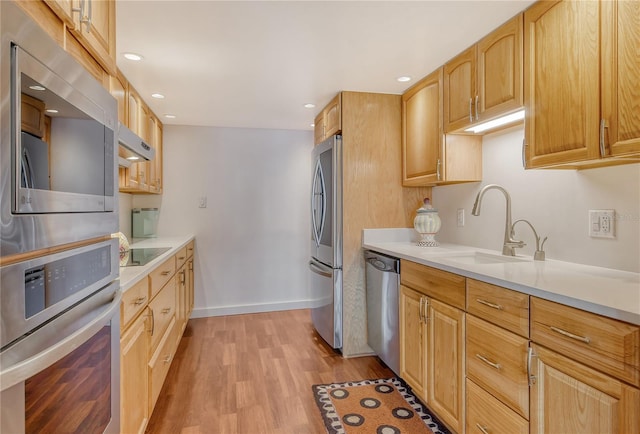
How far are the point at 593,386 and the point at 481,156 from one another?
168 cm

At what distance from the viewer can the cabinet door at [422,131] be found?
242cm

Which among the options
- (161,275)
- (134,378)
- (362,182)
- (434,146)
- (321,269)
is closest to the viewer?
(134,378)

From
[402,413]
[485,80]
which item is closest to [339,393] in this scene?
[402,413]

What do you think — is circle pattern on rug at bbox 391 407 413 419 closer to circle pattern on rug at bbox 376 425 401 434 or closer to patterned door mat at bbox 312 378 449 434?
patterned door mat at bbox 312 378 449 434

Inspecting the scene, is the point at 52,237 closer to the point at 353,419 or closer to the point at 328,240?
the point at 353,419

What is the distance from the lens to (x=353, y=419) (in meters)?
1.97

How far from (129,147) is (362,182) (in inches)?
65.4

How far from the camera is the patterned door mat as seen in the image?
188 centimetres

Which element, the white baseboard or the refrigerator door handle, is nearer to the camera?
the refrigerator door handle

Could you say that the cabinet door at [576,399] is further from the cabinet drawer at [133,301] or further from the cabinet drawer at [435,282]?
the cabinet drawer at [133,301]

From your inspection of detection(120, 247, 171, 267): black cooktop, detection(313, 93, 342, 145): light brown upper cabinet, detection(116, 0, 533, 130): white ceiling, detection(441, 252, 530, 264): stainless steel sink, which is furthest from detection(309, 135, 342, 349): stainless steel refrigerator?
detection(120, 247, 171, 267): black cooktop

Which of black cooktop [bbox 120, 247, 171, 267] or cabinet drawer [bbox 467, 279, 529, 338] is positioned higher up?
black cooktop [bbox 120, 247, 171, 267]

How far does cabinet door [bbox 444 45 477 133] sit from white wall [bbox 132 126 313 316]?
7.06 ft

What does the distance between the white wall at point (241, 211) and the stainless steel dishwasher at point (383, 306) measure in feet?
5.08
